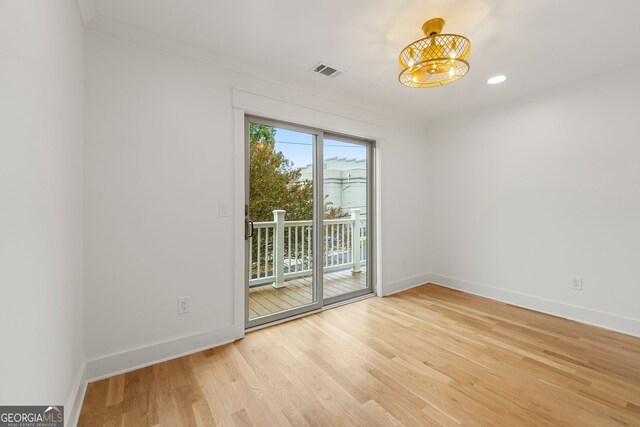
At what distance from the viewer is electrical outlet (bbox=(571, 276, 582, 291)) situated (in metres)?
2.74

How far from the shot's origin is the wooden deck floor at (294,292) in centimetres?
286

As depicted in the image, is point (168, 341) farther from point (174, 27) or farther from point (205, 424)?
point (174, 27)

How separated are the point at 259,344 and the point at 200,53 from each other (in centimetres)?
249

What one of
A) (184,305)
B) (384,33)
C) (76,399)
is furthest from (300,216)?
(76,399)

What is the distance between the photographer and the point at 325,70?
2490mm

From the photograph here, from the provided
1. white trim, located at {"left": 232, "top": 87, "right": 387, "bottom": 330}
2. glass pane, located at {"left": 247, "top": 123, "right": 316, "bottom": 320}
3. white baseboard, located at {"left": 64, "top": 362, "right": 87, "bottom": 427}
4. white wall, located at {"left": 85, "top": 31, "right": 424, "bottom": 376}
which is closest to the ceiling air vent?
white trim, located at {"left": 232, "top": 87, "right": 387, "bottom": 330}

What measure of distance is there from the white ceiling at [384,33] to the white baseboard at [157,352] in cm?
234

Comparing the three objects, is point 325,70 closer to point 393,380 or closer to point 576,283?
point 393,380

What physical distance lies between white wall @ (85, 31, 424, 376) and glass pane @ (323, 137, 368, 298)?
1.17 metres

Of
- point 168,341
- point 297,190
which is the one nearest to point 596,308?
point 297,190

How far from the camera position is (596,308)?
8.66 ft

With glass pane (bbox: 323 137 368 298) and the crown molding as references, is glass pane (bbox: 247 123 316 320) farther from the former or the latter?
the crown molding

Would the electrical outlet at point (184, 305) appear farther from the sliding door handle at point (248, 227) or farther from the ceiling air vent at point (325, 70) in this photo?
the ceiling air vent at point (325, 70)

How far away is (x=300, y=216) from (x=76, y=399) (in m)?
2.18
